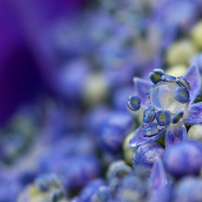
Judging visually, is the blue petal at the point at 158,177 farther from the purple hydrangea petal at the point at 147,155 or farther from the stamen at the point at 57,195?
the stamen at the point at 57,195

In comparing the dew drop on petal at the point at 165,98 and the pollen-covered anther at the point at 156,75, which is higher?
the pollen-covered anther at the point at 156,75

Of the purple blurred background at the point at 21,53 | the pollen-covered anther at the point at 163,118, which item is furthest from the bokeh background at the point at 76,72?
the pollen-covered anther at the point at 163,118

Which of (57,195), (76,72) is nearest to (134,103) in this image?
(57,195)

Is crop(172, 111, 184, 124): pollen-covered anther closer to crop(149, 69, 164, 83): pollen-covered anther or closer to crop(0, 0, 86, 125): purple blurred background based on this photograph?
crop(149, 69, 164, 83): pollen-covered anther

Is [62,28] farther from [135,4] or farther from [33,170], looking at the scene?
[33,170]

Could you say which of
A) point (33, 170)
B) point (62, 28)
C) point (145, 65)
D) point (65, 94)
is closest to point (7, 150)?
point (33, 170)

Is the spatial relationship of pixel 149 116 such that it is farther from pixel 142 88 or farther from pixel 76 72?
pixel 76 72

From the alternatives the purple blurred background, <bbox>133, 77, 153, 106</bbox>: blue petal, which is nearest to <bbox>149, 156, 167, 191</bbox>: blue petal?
<bbox>133, 77, 153, 106</bbox>: blue petal
